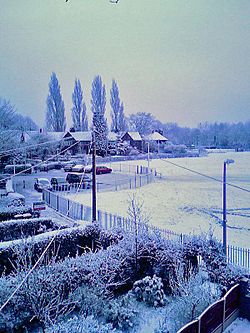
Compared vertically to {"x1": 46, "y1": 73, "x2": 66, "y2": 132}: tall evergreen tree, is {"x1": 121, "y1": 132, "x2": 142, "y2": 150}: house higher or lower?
lower

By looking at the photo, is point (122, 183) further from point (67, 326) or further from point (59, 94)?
point (67, 326)

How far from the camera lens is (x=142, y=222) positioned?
18.9ft

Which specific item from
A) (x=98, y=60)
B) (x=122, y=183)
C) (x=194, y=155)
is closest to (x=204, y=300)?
(x=98, y=60)

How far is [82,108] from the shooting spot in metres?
17.7

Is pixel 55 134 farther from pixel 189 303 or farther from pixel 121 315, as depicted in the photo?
pixel 189 303

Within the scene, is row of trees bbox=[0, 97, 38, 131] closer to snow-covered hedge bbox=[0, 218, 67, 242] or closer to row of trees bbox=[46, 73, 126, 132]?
row of trees bbox=[46, 73, 126, 132]

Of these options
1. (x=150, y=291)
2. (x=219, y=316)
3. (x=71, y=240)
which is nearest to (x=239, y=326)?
(x=219, y=316)

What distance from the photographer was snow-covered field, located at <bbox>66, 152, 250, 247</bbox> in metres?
8.39

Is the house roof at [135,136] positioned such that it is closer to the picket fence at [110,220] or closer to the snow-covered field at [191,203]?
the snow-covered field at [191,203]

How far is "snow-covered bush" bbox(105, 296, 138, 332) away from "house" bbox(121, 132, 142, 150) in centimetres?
2025

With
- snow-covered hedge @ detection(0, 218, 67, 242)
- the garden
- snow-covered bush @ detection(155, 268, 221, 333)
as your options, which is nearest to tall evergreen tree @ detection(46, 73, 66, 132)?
snow-covered hedge @ detection(0, 218, 67, 242)

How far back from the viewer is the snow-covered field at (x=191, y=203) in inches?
330

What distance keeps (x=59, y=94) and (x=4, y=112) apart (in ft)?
11.8

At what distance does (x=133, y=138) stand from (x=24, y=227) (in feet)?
61.7
